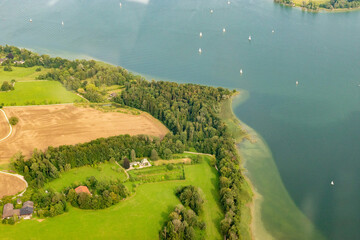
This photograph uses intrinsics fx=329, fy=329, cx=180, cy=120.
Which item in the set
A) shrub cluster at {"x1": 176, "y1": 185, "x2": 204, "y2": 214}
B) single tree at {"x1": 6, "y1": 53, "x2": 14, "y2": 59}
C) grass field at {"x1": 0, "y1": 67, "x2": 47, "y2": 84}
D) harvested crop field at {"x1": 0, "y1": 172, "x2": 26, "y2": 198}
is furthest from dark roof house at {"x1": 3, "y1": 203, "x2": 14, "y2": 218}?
single tree at {"x1": 6, "y1": 53, "x2": 14, "y2": 59}

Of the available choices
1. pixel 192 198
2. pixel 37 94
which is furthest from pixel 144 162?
pixel 37 94

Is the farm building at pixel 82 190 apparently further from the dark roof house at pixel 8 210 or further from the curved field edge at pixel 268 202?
the curved field edge at pixel 268 202

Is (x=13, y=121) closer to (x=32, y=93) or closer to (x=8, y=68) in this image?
(x=32, y=93)

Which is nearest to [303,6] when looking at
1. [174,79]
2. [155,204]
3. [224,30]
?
[224,30]

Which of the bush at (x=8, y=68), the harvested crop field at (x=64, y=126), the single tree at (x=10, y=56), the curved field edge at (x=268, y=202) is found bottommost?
the curved field edge at (x=268, y=202)

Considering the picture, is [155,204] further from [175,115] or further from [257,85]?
[257,85]

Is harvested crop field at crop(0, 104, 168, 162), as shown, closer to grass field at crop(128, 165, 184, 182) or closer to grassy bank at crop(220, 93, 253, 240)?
grass field at crop(128, 165, 184, 182)

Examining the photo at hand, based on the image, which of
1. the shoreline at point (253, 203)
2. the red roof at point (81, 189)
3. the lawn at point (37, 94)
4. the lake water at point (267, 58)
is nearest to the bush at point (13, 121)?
the lawn at point (37, 94)
